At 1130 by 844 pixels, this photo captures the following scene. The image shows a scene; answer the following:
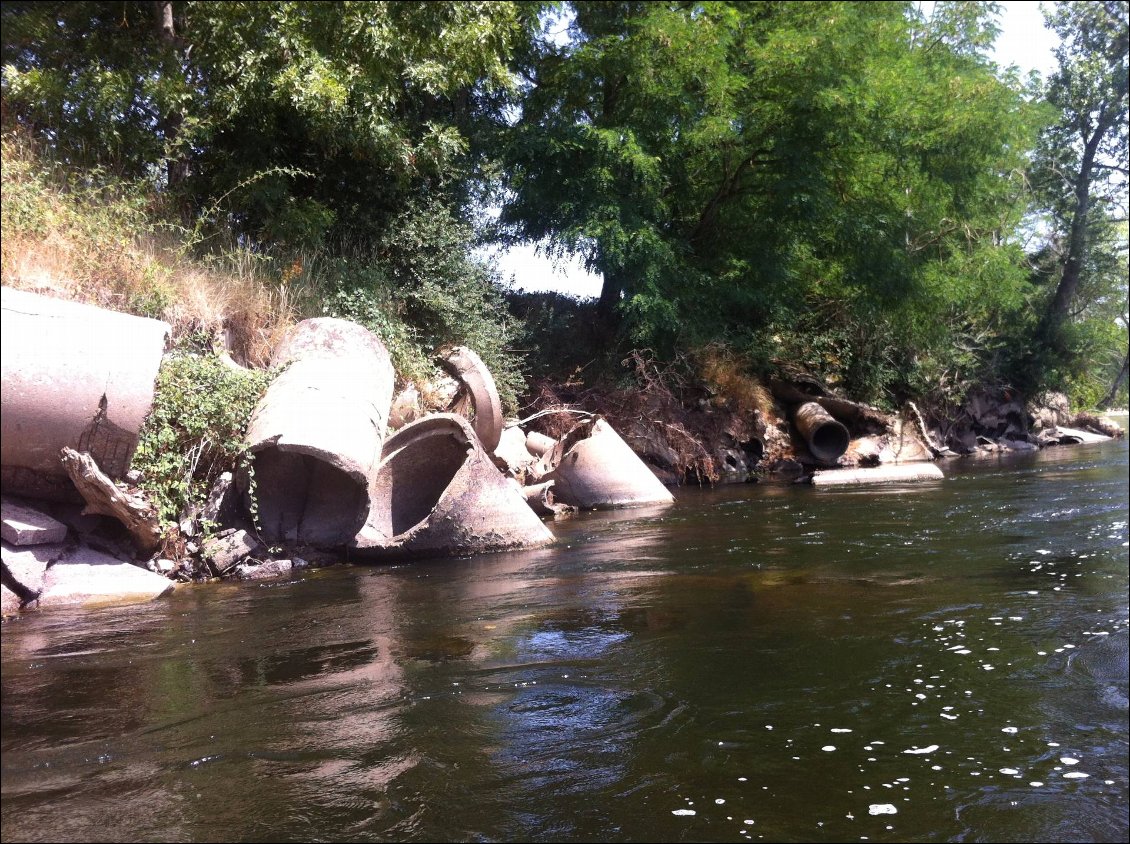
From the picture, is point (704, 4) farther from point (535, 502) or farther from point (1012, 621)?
point (1012, 621)

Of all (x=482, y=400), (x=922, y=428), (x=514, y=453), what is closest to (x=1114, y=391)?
(x=922, y=428)

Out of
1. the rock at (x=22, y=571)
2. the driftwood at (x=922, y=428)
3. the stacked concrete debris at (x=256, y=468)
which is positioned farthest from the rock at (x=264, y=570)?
the driftwood at (x=922, y=428)

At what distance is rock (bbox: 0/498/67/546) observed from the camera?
6016 mm

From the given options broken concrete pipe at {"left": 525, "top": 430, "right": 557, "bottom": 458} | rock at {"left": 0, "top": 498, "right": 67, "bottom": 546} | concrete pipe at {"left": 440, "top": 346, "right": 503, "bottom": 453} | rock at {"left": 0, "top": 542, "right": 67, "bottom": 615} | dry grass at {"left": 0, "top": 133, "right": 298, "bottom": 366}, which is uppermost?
dry grass at {"left": 0, "top": 133, "right": 298, "bottom": 366}

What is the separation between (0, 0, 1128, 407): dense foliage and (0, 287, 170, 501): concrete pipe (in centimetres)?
481

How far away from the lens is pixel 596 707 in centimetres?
377

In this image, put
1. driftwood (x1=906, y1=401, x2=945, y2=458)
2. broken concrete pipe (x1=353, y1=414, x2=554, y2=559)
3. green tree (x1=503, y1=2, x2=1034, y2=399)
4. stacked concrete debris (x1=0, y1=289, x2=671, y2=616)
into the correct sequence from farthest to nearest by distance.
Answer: driftwood (x1=906, y1=401, x2=945, y2=458) → green tree (x1=503, y1=2, x2=1034, y2=399) → broken concrete pipe (x1=353, y1=414, x2=554, y2=559) → stacked concrete debris (x1=0, y1=289, x2=671, y2=616)

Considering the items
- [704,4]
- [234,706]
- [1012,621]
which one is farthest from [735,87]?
[234,706]

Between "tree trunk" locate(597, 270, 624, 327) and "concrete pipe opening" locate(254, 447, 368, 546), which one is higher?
"tree trunk" locate(597, 270, 624, 327)

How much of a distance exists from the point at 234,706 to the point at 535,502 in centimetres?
706

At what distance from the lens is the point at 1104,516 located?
8.61 metres

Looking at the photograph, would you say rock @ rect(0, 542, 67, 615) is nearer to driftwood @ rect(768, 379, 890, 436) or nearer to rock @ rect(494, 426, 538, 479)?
rock @ rect(494, 426, 538, 479)

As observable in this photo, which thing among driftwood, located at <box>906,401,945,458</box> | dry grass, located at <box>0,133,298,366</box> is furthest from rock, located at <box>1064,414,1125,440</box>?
dry grass, located at <box>0,133,298,366</box>

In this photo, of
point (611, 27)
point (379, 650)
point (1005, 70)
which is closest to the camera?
point (379, 650)
